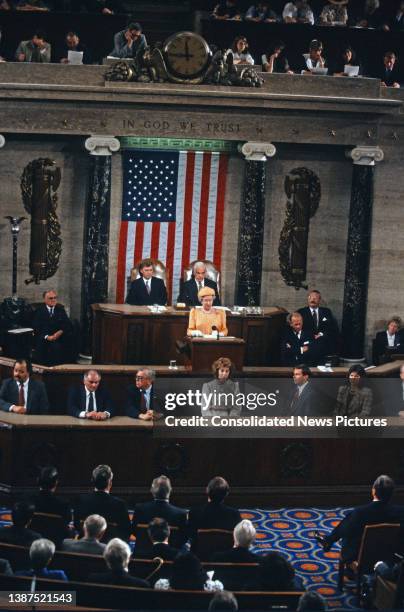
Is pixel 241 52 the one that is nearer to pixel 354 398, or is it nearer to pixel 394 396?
pixel 394 396

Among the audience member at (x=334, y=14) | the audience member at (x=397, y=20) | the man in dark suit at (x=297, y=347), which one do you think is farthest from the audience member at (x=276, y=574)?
the audience member at (x=397, y=20)

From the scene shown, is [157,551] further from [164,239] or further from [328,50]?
[328,50]

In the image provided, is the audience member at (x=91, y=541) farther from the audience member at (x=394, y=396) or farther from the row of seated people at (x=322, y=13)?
the row of seated people at (x=322, y=13)

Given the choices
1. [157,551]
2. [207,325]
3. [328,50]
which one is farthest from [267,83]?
[157,551]

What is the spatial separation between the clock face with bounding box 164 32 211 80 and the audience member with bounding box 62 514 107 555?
918 cm

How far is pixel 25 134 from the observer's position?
17.5m

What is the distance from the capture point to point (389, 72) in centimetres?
1788

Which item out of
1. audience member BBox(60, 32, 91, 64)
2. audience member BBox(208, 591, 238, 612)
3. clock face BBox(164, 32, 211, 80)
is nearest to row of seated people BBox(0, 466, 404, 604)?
audience member BBox(208, 591, 238, 612)

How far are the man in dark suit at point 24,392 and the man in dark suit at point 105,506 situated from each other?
290 cm

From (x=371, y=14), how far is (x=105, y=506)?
11858 millimetres

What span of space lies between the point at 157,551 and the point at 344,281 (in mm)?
9955

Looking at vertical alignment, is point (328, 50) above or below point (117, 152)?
above

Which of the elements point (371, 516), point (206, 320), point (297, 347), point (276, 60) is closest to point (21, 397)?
point (206, 320)

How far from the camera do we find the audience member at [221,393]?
41.7 ft
